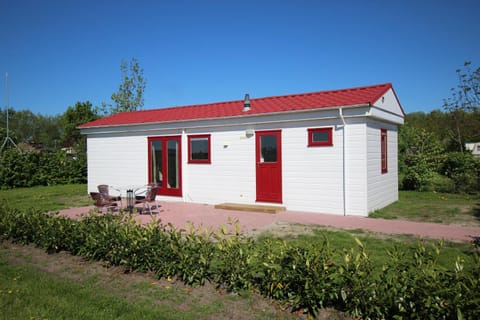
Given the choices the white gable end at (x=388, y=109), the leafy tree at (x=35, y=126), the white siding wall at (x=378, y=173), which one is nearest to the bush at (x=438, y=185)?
the white siding wall at (x=378, y=173)

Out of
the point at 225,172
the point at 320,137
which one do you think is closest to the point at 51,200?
the point at 225,172

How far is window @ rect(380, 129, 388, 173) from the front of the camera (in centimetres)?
1071

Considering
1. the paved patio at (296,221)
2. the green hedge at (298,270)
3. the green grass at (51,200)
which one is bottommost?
the paved patio at (296,221)

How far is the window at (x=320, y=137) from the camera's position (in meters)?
9.70

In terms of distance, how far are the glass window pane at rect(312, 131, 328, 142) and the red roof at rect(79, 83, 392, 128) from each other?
732 mm

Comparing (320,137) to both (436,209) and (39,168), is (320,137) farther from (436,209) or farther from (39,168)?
(39,168)

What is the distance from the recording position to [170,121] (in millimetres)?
12586

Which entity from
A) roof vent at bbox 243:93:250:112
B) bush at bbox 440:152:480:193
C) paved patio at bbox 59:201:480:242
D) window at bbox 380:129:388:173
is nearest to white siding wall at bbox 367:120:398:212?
window at bbox 380:129:388:173

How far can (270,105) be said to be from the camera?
11.6m

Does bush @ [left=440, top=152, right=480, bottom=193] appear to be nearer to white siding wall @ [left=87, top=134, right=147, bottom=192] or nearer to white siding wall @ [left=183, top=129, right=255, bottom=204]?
white siding wall @ [left=183, top=129, right=255, bottom=204]

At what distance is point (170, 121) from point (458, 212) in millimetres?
9353

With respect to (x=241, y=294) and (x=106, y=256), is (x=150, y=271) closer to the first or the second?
(x=106, y=256)

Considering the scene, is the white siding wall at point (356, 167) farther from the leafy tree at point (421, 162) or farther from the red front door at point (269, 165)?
the leafy tree at point (421, 162)

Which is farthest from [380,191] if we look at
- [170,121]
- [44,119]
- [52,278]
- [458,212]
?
[44,119]
